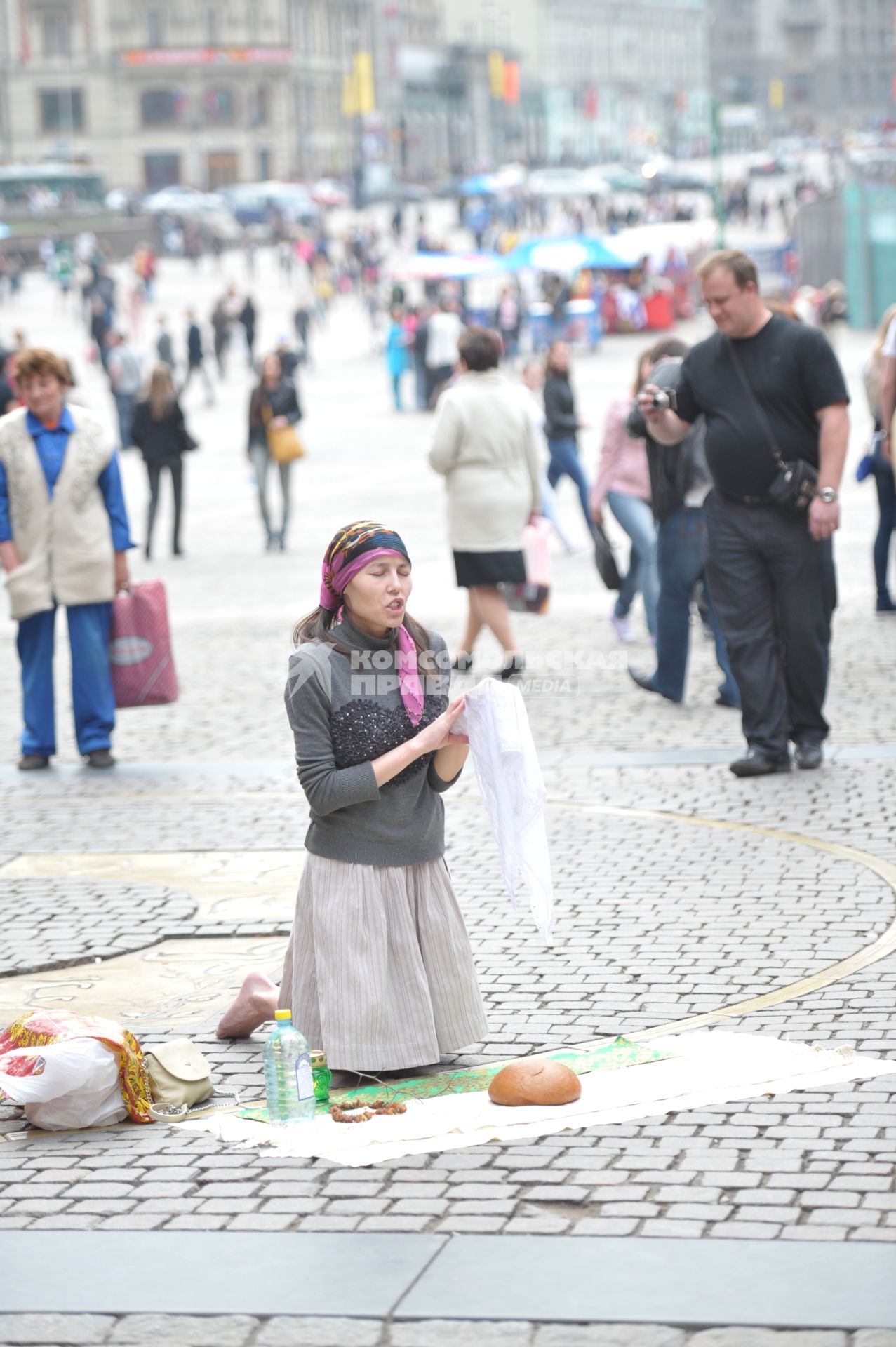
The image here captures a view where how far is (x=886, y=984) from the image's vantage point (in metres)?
5.47

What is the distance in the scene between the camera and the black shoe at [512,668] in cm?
1055

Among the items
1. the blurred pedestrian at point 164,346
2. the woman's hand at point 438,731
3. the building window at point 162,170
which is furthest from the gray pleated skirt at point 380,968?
the building window at point 162,170

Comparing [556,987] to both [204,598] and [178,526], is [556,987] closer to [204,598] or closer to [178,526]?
[204,598]

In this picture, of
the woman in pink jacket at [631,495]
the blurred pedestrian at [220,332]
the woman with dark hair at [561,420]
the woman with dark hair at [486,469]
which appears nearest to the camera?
the woman with dark hair at [486,469]

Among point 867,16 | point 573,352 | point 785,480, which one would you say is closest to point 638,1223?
point 785,480

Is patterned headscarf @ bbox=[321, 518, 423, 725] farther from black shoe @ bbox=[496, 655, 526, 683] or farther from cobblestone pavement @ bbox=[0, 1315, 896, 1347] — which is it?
black shoe @ bbox=[496, 655, 526, 683]

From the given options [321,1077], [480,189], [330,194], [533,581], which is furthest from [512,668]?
[330,194]

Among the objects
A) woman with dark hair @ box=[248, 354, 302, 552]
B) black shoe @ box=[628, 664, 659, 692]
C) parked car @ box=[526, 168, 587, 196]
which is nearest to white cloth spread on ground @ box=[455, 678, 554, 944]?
black shoe @ box=[628, 664, 659, 692]

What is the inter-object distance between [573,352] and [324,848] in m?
32.7

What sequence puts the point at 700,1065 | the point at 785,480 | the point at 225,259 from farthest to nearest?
the point at 225,259, the point at 785,480, the point at 700,1065

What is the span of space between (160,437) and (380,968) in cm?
1294

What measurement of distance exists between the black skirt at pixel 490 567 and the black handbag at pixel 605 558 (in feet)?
1.87

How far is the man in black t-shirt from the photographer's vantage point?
784 cm

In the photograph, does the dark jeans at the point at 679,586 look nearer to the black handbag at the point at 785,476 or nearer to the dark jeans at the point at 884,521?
the black handbag at the point at 785,476
